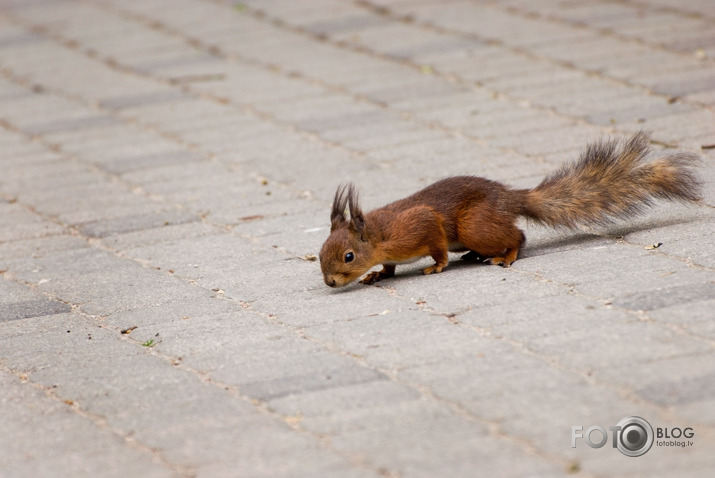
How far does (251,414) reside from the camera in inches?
160

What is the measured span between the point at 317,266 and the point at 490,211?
3.92ft

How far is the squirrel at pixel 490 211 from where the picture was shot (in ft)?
18.3

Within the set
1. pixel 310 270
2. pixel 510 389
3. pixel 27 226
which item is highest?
pixel 510 389

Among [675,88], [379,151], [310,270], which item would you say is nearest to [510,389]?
[310,270]

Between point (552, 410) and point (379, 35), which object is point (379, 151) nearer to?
point (379, 35)

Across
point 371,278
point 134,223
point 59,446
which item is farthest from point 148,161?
point 59,446

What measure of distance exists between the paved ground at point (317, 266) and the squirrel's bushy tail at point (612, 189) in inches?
8.5

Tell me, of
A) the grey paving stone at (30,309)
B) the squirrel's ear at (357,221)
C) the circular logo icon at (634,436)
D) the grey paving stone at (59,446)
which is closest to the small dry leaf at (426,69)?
the squirrel's ear at (357,221)

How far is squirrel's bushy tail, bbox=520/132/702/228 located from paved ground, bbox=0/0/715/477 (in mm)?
217

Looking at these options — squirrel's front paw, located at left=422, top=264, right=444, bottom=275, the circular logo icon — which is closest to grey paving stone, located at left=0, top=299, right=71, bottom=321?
squirrel's front paw, located at left=422, top=264, right=444, bottom=275

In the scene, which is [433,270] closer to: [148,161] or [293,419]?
[293,419]

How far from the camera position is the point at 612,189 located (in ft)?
19.1

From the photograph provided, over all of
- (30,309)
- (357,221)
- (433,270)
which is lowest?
(30,309)

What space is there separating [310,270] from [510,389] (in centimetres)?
231
